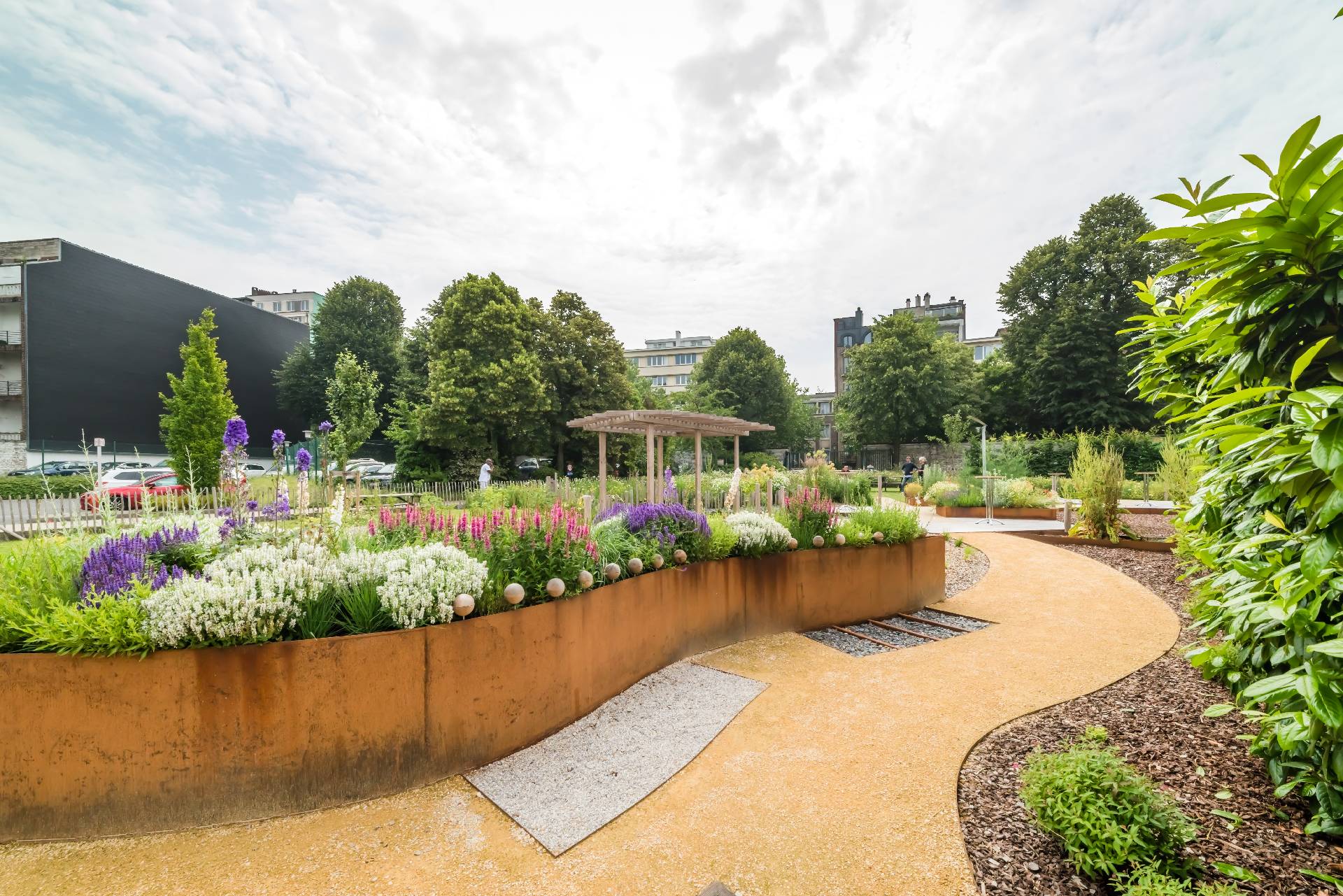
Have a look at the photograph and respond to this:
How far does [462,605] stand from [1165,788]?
332cm

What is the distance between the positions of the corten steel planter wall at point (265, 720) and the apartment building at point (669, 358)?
65239 millimetres

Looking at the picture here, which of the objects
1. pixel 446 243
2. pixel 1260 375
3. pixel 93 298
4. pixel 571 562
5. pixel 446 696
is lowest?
pixel 446 696

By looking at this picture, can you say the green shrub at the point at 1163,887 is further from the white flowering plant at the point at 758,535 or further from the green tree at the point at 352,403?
the green tree at the point at 352,403

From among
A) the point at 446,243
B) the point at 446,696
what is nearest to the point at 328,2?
the point at 446,243

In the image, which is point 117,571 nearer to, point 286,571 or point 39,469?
point 286,571

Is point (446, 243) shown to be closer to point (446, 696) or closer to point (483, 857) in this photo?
point (446, 696)

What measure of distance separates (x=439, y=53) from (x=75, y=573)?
18.1 feet

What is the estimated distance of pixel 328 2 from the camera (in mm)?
5109

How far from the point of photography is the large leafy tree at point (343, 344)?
29750 mm

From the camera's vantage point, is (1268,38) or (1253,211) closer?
(1253,211)

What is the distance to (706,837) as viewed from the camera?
7.66ft

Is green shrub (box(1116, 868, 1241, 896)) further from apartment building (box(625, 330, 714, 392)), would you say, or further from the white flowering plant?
apartment building (box(625, 330, 714, 392))

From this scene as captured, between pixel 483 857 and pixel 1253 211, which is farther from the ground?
pixel 1253 211

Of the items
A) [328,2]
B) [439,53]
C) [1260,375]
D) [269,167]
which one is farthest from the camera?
[269,167]
